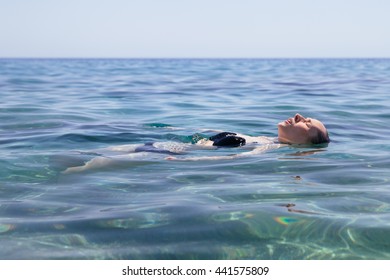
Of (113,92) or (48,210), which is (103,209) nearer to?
Answer: (48,210)

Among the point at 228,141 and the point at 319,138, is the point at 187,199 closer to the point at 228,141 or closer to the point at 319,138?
the point at 228,141

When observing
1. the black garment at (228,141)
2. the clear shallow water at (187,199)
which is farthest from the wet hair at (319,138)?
the black garment at (228,141)

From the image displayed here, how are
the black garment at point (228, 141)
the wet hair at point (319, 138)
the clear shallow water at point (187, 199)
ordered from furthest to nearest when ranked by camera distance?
1. the wet hair at point (319, 138)
2. the black garment at point (228, 141)
3. the clear shallow water at point (187, 199)

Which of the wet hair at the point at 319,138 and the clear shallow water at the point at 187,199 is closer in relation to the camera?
the clear shallow water at the point at 187,199

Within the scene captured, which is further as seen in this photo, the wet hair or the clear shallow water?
the wet hair

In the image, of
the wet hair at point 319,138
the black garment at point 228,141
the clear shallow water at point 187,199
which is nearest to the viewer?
the clear shallow water at point 187,199

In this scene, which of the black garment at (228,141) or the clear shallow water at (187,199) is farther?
the black garment at (228,141)

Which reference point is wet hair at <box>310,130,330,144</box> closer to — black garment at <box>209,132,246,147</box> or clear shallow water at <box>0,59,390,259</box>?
clear shallow water at <box>0,59,390,259</box>

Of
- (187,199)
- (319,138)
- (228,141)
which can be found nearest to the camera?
(187,199)

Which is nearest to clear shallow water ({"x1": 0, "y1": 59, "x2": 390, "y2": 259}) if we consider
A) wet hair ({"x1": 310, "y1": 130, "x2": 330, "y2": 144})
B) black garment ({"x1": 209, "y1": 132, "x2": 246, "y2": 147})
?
black garment ({"x1": 209, "y1": 132, "x2": 246, "y2": 147})

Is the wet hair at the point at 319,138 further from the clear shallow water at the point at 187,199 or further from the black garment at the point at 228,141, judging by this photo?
the black garment at the point at 228,141

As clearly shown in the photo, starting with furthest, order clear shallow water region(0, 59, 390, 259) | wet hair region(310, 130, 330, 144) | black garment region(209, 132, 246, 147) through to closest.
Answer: wet hair region(310, 130, 330, 144) → black garment region(209, 132, 246, 147) → clear shallow water region(0, 59, 390, 259)

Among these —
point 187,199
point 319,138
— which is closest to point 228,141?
point 319,138
